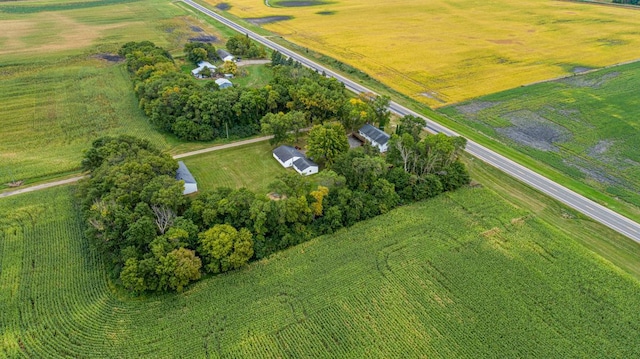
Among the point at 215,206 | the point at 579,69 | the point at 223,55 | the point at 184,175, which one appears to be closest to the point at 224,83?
the point at 223,55

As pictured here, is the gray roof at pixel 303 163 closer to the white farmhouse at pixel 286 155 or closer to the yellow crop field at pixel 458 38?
the white farmhouse at pixel 286 155

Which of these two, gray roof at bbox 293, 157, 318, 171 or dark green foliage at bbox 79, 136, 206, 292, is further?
gray roof at bbox 293, 157, 318, 171

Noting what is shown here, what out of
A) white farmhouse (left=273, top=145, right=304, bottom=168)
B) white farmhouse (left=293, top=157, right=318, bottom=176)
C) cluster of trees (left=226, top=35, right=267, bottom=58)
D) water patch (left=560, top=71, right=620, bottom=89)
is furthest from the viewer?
cluster of trees (left=226, top=35, right=267, bottom=58)

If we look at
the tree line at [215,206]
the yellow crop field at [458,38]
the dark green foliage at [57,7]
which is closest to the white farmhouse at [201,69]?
the yellow crop field at [458,38]

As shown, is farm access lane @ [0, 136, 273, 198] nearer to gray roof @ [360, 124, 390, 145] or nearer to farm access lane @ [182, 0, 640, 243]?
gray roof @ [360, 124, 390, 145]

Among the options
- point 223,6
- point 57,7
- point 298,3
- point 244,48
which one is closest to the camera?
point 244,48

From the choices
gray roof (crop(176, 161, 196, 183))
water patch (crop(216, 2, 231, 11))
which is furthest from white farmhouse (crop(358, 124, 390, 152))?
water patch (crop(216, 2, 231, 11))

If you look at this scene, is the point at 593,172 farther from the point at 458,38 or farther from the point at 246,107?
the point at 458,38
